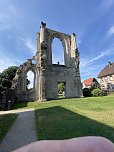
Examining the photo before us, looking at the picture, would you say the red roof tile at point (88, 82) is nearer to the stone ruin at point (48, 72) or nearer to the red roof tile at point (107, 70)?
the red roof tile at point (107, 70)

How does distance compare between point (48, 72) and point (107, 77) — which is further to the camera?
point (107, 77)

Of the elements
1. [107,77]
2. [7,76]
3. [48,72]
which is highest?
[107,77]

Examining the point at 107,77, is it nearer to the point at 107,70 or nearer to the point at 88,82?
the point at 107,70

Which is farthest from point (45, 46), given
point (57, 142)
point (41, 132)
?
point (57, 142)

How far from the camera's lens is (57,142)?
1.00 metres

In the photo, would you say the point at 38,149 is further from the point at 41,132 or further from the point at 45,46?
the point at 45,46

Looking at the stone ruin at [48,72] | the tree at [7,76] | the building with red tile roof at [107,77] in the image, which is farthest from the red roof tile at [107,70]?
the tree at [7,76]

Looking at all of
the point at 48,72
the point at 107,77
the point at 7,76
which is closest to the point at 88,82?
the point at 107,77

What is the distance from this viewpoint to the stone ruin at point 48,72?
29.5 m

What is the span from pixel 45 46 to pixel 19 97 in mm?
9036

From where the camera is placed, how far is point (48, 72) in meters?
31.1

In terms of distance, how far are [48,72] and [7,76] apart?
19178 millimetres

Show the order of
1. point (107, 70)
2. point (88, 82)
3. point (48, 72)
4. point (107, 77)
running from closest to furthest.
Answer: point (48, 72)
point (107, 77)
point (107, 70)
point (88, 82)

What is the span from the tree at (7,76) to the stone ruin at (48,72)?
48.6ft
